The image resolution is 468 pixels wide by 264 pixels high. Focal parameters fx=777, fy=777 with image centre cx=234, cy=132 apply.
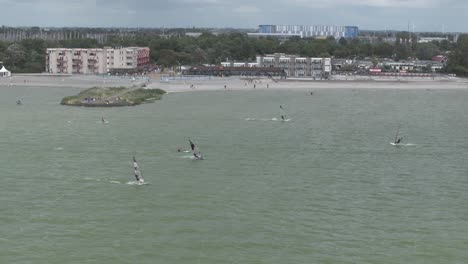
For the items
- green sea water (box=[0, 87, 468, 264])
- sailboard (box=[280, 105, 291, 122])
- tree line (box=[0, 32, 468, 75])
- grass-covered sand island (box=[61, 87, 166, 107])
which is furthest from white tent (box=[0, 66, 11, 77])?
sailboard (box=[280, 105, 291, 122])

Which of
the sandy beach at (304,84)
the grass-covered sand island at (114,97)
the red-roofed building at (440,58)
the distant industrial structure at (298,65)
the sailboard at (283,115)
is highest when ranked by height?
the red-roofed building at (440,58)

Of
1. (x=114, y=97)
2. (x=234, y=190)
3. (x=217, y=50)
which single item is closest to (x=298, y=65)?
(x=217, y=50)

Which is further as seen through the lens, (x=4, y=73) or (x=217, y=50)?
(x=217, y=50)

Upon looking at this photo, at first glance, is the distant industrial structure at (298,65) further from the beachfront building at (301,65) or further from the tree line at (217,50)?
the tree line at (217,50)

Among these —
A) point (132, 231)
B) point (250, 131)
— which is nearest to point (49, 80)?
point (250, 131)

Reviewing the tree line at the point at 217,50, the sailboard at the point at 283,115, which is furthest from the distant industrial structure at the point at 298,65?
the sailboard at the point at 283,115

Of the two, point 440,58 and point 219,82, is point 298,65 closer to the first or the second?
point 219,82
